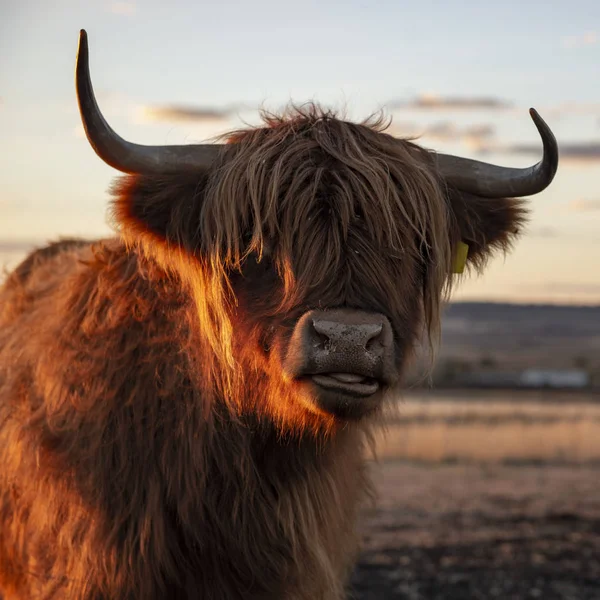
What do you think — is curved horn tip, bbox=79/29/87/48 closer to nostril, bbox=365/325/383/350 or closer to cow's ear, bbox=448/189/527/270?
nostril, bbox=365/325/383/350

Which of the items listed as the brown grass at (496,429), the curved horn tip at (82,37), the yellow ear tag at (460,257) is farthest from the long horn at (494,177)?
the brown grass at (496,429)

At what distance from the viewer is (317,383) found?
11.3 feet

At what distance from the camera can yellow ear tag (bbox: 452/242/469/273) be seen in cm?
439

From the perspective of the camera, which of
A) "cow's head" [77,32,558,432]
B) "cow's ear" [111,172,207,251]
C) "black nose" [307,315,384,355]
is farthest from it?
"cow's ear" [111,172,207,251]

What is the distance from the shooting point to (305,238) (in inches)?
147

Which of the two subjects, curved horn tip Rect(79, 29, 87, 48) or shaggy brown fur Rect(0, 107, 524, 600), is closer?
curved horn tip Rect(79, 29, 87, 48)

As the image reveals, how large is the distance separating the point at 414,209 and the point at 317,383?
3.07 ft

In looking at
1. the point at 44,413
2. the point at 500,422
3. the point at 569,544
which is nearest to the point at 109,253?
the point at 44,413

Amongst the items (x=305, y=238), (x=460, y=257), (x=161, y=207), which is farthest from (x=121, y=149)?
(x=460, y=257)

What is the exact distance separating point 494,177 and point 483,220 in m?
0.23

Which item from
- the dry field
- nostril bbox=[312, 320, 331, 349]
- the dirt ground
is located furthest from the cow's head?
the dirt ground

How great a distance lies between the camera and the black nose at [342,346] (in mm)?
3354

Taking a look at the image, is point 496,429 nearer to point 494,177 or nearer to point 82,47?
point 494,177

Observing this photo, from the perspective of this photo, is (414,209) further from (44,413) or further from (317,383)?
(44,413)
